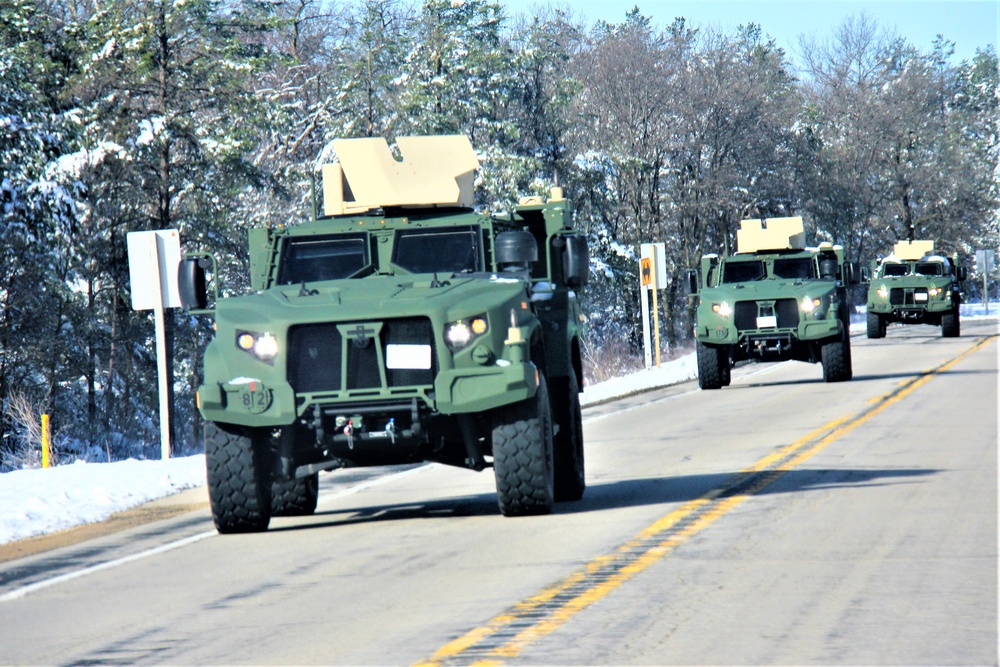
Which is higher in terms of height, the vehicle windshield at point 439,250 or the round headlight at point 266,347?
the vehicle windshield at point 439,250

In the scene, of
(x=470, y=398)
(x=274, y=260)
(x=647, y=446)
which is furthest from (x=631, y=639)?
(x=647, y=446)

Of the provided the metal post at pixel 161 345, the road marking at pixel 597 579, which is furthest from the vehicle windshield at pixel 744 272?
the road marking at pixel 597 579

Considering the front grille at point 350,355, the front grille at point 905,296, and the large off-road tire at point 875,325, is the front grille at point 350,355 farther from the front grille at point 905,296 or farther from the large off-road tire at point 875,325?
the large off-road tire at point 875,325

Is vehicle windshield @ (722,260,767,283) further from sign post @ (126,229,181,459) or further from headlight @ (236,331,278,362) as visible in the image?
headlight @ (236,331,278,362)

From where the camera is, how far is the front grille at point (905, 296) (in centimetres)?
3925

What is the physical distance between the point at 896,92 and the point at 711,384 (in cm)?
4915

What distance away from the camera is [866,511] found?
958 centimetres

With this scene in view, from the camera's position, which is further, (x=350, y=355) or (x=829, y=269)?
(x=829, y=269)

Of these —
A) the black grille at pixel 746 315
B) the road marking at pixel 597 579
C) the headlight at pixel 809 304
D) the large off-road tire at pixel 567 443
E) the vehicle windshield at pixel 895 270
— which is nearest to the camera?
the road marking at pixel 597 579

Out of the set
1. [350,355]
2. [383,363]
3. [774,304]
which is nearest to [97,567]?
[350,355]

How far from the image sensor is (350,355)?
9.34 meters

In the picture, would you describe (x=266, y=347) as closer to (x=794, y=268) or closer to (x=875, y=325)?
(x=794, y=268)

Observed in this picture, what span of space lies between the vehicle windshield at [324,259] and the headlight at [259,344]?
127cm

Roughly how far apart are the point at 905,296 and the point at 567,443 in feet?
100.0
